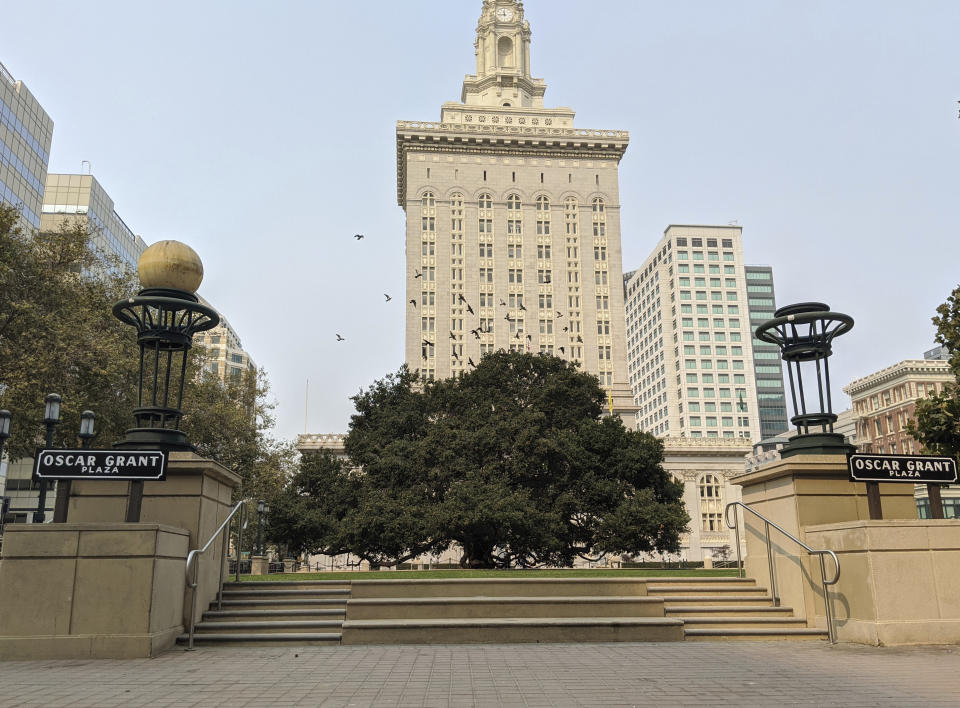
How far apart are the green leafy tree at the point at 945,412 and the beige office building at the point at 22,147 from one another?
62032 mm

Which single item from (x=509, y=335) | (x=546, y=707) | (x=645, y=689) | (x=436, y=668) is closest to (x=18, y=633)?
(x=436, y=668)

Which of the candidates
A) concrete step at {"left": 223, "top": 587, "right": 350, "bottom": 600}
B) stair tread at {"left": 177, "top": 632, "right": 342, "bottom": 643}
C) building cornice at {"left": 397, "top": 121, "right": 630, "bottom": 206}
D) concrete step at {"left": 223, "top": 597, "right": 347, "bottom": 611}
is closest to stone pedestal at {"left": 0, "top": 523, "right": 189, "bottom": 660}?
stair tread at {"left": 177, "top": 632, "right": 342, "bottom": 643}

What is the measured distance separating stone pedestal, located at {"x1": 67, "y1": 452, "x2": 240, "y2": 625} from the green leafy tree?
1964cm

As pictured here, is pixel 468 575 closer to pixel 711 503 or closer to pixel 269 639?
pixel 269 639

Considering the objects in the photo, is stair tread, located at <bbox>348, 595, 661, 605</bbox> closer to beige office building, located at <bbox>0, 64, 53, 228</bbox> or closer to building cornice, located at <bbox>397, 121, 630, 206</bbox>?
beige office building, located at <bbox>0, 64, 53, 228</bbox>

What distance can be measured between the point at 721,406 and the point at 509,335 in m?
79.8

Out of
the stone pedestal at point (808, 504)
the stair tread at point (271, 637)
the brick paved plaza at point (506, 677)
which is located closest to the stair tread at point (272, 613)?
the stair tread at point (271, 637)

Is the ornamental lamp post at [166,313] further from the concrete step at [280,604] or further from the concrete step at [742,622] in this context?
the concrete step at [742,622]

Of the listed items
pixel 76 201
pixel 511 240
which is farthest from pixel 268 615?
pixel 76 201

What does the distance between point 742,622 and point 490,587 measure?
451 centimetres

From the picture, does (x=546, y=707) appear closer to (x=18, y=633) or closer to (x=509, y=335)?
(x=18, y=633)

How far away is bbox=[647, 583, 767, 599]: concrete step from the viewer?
14.0m

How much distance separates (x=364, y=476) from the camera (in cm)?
3547

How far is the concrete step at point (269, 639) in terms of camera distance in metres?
11.8
